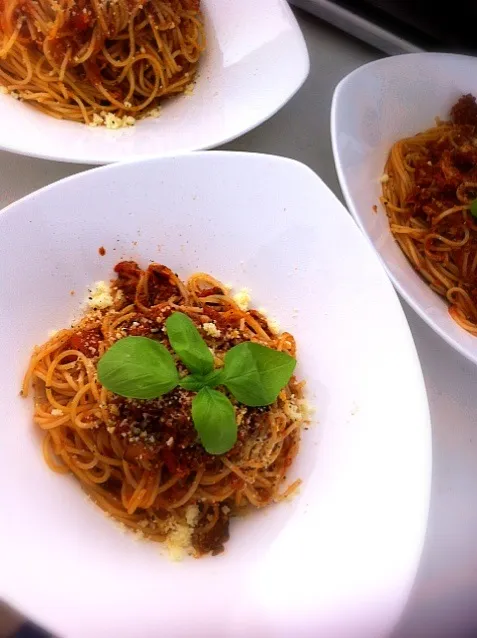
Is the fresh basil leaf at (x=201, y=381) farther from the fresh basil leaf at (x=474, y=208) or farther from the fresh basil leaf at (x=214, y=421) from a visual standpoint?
the fresh basil leaf at (x=474, y=208)

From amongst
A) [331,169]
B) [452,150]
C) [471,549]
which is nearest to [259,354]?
[471,549]

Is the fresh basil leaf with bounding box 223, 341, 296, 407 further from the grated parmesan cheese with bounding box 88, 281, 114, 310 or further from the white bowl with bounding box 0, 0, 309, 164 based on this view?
the white bowl with bounding box 0, 0, 309, 164

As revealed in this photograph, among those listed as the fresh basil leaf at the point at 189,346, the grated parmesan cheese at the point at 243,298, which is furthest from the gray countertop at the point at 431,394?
the fresh basil leaf at the point at 189,346

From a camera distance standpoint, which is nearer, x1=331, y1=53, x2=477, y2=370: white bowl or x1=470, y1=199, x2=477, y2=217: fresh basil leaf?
x1=331, y1=53, x2=477, y2=370: white bowl

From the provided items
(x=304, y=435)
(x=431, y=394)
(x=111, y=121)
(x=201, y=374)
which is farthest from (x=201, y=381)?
(x=111, y=121)

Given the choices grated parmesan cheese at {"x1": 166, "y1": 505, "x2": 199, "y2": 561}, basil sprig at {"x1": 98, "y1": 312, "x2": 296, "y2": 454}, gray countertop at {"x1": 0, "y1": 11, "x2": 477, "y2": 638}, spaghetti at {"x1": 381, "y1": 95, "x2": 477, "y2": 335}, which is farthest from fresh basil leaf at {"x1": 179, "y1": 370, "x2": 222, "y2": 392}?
spaghetti at {"x1": 381, "y1": 95, "x2": 477, "y2": 335}

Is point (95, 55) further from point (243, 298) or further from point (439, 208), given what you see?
point (439, 208)

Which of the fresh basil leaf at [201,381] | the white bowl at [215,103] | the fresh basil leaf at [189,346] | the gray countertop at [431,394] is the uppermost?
the white bowl at [215,103]
